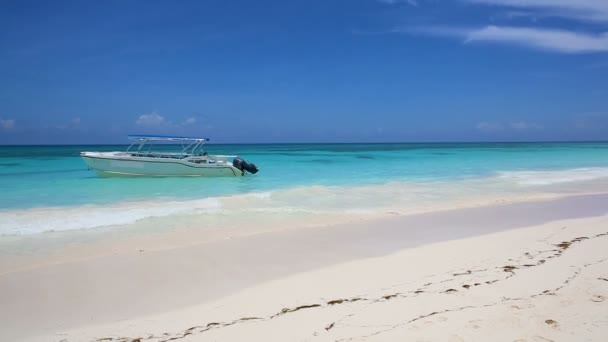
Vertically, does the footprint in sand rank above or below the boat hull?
below

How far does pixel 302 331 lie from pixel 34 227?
23.0 feet

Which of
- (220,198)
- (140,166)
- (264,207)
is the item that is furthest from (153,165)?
(264,207)

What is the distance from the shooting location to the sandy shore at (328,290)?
3355mm

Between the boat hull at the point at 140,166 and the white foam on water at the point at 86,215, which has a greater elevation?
the boat hull at the point at 140,166

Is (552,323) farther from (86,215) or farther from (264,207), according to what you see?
(86,215)

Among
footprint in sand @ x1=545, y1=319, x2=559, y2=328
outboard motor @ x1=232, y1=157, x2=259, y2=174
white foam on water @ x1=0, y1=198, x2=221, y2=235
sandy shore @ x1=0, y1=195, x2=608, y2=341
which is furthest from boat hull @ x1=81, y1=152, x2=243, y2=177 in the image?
footprint in sand @ x1=545, y1=319, x2=559, y2=328

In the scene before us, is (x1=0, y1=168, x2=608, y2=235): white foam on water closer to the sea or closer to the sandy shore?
the sea

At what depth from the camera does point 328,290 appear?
13.8ft

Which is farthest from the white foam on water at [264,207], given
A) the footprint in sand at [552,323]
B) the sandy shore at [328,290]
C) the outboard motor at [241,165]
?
the outboard motor at [241,165]

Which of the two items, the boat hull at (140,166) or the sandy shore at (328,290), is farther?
the boat hull at (140,166)

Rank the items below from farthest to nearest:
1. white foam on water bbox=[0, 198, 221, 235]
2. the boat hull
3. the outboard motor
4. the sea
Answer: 1. the outboard motor
2. the boat hull
3. the sea
4. white foam on water bbox=[0, 198, 221, 235]

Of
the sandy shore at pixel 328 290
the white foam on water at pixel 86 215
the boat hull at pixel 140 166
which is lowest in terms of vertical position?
the white foam on water at pixel 86 215

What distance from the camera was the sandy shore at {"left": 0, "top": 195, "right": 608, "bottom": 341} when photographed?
3.36 meters

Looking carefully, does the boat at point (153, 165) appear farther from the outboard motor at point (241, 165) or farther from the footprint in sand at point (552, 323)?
the footprint in sand at point (552, 323)
